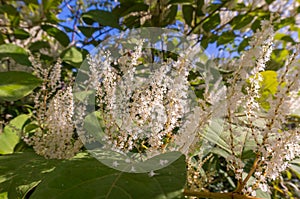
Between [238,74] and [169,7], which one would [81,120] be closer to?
[238,74]

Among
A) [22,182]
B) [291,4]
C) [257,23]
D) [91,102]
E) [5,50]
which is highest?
[291,4]

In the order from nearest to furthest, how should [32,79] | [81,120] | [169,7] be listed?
[81,120] < [32,79] < [169,7]

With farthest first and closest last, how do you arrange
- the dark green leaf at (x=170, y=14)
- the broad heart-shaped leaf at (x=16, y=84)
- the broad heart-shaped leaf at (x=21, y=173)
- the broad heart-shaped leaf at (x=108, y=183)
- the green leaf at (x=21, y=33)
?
the green leaf at (x=21, y=33)
the dark green leaf at (x=170, y=14)
the broad heart-shaped leaf at (x=16, y=84)
the broad heart-shaped leaf at (x=21, y=173)
the broad heart-shaped leaf at (x=108, y=183)

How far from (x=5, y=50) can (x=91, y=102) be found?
2.13ft

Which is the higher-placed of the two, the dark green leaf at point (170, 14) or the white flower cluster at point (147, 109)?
the dark green leaf at point (170, 14)

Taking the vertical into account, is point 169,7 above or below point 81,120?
above

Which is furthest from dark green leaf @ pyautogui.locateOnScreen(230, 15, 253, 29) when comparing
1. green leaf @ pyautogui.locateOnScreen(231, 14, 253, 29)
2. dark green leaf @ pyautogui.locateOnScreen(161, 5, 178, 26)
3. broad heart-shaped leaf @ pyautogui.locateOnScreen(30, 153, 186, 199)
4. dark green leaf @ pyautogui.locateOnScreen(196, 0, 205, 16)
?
broad heart-shaped leaf @ pyautogui.locateOnScreen(30, 153, 186, 199)

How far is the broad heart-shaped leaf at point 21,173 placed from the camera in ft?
1.89

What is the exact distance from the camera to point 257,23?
1.48 metres

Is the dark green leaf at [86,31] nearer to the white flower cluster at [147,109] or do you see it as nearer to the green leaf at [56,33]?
the green leaf at [56,33]

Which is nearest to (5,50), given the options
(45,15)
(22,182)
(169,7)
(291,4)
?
(45,15)

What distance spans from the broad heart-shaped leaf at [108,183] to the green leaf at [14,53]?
797 mm

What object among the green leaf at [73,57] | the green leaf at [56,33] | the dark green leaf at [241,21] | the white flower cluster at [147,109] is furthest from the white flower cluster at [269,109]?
the green leaf at [56,33]

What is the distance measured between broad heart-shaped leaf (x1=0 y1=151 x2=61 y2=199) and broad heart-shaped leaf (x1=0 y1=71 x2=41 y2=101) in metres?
0.20
